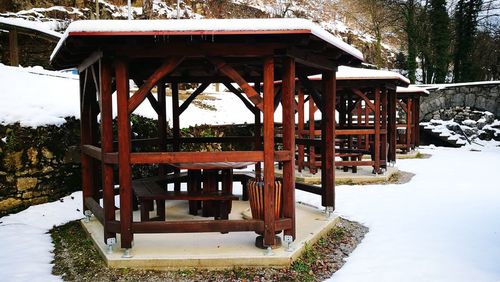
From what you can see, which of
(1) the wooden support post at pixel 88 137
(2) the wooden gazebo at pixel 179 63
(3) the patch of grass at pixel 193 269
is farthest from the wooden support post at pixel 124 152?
(1) the wooden support post at pixel 88 137

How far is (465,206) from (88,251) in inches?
260

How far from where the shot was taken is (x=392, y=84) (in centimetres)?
1130

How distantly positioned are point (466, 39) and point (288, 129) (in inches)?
1166

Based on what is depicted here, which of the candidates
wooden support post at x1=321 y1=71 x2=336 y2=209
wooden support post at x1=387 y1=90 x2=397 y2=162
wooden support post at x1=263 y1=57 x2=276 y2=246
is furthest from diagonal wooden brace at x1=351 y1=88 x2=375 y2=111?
wooden support post at x1=263 y1=57 x2=276 y2=246

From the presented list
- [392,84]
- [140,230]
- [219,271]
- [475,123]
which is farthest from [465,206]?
[475,123]

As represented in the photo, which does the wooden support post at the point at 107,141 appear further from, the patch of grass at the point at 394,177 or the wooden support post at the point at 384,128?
the wooden support post at the point at 384,128

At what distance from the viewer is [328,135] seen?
6367 mm

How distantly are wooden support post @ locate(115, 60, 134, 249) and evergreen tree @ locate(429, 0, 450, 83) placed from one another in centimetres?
2931

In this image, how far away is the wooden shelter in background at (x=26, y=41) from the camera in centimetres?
1140

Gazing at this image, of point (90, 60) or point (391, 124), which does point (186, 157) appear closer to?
point (90, 60)

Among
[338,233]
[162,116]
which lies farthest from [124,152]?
[338,233]

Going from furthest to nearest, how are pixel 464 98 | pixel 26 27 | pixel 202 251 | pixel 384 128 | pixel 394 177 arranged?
pixel 464 98 < pixel 26 27 < pixel 394 177 < pixel 384 128 < pixel 202 251

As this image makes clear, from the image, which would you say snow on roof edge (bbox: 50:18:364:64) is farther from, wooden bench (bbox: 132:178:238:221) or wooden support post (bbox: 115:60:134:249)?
wooden bench (bbox: 132:178:238:221)

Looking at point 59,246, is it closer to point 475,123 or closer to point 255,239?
point 255,239
